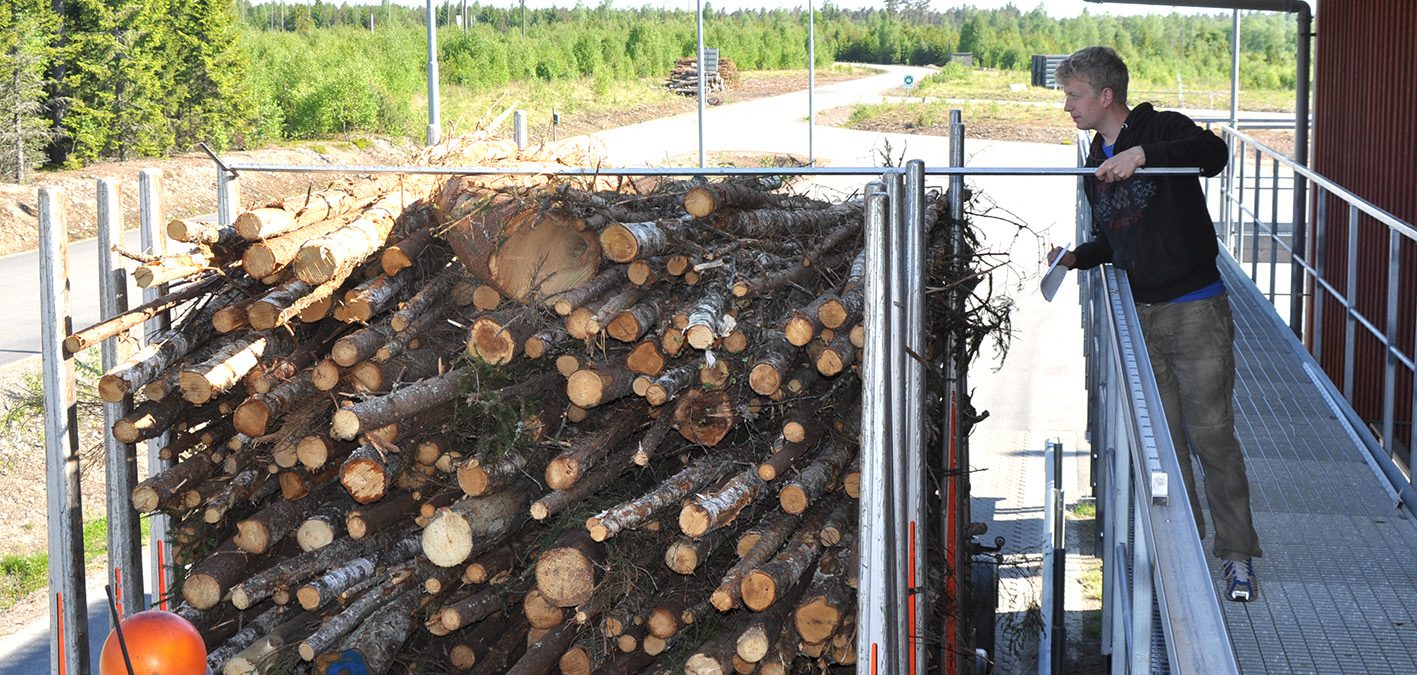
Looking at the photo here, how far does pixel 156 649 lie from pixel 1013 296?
19374mm

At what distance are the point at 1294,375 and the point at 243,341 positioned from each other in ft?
18.3

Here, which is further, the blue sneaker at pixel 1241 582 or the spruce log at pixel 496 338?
the spruce log at pixel 496 338

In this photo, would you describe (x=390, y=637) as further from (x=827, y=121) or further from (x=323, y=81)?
(x=827, y=121)

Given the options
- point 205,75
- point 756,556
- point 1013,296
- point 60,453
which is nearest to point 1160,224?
point 756,556

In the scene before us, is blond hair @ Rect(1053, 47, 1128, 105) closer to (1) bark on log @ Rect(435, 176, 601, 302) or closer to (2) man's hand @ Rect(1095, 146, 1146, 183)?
(2) man's hand @ Rect(1095, 146, 1146, 183)

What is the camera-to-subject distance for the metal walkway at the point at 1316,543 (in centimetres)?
389

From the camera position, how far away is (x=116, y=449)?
16.2ft

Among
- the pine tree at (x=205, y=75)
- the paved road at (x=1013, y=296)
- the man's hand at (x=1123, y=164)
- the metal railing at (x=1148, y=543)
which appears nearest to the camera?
the metal railing at (x=1148, y=543)

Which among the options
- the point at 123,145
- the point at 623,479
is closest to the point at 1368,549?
the point at 623,479

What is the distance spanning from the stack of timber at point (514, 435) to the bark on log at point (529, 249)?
0.4 inches

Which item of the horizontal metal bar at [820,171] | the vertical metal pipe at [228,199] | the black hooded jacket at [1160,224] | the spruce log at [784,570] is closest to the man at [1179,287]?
the black hooded jacket at [1160,224]

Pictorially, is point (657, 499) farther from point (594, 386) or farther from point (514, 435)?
point (514, 435)

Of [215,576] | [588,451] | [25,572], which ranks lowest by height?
[25,572]

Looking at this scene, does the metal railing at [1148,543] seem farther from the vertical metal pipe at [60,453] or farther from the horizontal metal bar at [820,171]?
the vertical metal pipe at [60,453]
